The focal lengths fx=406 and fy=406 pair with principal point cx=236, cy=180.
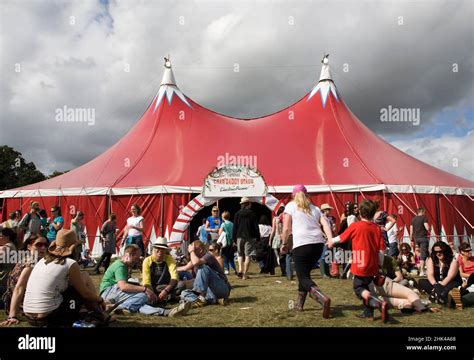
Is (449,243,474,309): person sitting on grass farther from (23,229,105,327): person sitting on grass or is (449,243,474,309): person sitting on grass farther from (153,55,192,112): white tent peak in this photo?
(153,55,192,112): white tent peak

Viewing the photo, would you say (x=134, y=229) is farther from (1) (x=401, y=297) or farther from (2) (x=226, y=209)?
(2) (x=226, y=209)

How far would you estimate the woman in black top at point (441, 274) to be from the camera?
177 inches

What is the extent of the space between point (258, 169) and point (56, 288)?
7.71 meters

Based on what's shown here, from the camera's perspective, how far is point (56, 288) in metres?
3.06

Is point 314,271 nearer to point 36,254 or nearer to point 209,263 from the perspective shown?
point 209,263

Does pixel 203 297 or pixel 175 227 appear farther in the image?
pixel 175 227

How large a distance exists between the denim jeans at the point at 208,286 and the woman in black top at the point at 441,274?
A: 2.37 meters

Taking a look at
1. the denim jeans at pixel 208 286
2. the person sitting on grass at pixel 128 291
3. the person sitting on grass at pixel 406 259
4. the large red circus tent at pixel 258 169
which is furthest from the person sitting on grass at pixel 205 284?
the large red circus tent at pixel 258 169

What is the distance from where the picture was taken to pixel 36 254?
395cm

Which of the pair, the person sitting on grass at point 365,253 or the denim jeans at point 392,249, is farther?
the denim jeans at point 392,249

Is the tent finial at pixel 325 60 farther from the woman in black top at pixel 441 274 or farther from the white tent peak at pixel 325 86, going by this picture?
the woman in black top at pixel 441 274

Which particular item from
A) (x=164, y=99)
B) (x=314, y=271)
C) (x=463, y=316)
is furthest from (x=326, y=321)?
(x=164, y=99)

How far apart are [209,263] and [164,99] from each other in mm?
8920
